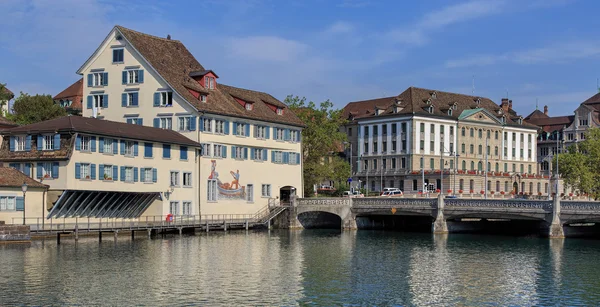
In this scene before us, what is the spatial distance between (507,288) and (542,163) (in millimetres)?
136740

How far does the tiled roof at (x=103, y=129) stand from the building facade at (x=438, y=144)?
5523 cm

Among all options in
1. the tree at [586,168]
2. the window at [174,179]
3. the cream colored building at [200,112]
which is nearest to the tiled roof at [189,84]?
the cream colored building at [200,112]

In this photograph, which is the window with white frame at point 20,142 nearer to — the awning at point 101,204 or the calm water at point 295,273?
the awning at point 101,204

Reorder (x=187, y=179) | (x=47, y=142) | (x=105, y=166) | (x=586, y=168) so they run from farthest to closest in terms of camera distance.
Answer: (x=586, y=168) < (x=187, y=179) < (x=105, y=166) < (x=47, y=142)

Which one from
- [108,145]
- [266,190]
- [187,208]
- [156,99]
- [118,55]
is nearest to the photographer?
[108,145]

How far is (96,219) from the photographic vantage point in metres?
76.4

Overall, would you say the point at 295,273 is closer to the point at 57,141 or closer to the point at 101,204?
the point at 57,141

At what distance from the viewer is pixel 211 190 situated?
87.6 metres

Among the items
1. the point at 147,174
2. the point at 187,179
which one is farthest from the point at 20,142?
the point at 187,179

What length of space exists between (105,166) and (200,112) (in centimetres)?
1435

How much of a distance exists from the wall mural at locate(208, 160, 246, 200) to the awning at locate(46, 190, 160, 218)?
8145 millimetres

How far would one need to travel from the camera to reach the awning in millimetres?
71562

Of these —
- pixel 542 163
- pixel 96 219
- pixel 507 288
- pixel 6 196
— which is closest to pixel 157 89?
pixel 96 219

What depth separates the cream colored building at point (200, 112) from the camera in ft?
286
